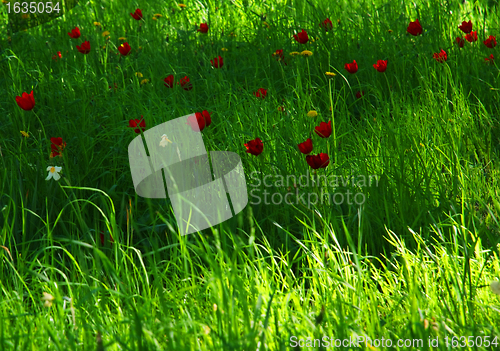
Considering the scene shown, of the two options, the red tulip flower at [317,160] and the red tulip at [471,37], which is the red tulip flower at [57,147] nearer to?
the red tulip flower at [317,160]

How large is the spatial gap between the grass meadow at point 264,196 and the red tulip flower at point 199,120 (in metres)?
0.20

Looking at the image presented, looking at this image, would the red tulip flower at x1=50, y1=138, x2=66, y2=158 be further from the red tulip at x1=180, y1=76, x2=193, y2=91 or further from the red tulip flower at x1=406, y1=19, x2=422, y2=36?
the red tulip flower at x1=406, y1=19, x2=422, y2=36

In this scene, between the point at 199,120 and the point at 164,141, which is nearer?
the point at 199,120

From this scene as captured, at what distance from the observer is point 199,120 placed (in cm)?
171

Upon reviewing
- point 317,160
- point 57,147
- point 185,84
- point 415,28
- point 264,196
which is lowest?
point 264,196

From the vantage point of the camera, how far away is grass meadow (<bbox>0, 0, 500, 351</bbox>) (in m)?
1.14

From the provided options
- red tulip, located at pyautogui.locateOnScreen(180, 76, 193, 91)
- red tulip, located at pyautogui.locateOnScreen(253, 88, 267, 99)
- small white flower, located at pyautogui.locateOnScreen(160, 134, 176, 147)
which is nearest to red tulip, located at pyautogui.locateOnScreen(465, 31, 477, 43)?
red tulip, located at pyautogui.locateOnScreen(253, 88, 267, 99)

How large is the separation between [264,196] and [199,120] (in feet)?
1.25

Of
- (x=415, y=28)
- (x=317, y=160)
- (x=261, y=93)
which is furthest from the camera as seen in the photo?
(x=415, y=28)

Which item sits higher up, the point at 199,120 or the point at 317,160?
the point at 199,120

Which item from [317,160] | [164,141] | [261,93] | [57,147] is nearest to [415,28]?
[261,93]

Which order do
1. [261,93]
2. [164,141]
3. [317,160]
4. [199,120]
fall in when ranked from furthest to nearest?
[261,93] < [164,141] < [199,120] < [317,160]

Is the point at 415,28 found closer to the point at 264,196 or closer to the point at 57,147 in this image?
the point at 264,196

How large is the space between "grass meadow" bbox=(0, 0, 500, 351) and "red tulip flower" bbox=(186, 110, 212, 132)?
0.20 metres
